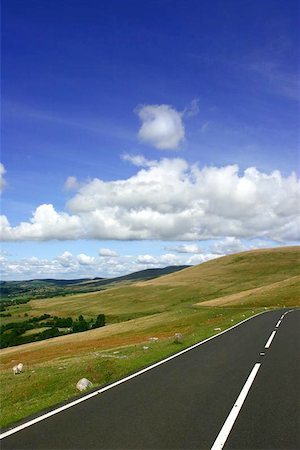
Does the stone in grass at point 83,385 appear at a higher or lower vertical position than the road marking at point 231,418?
lower

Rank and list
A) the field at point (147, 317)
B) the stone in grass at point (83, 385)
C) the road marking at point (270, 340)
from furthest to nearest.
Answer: the road marking at point (270, 340)
the field at point (147, 317)
the stone in grass at point (83, 385)

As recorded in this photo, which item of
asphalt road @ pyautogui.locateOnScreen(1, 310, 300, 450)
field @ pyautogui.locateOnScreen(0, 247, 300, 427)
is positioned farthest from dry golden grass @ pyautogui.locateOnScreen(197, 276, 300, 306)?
asphalt road @ pyautogui.locateOnScreen(1, 310, 300, 450)

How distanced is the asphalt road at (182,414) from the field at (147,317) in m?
1.75

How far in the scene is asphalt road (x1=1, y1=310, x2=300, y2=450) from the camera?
8.67m

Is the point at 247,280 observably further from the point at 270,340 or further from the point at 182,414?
the point at 182,414

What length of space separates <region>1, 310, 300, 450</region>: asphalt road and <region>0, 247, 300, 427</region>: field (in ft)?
5.75

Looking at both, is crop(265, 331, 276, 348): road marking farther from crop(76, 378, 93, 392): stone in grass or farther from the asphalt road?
crop(76, 378, 93, 392): stone in grass

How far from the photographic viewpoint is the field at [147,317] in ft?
57.8

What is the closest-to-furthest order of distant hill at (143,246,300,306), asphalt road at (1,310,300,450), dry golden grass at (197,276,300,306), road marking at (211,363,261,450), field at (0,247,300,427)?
road marking at (211,363,261,450), asphalt road at (1,310,300,450), field at (0,247,300,427), dry golden grass at (197,276,300,306), distant hill at (143,246,300,306)

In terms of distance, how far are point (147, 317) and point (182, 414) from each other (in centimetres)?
6751

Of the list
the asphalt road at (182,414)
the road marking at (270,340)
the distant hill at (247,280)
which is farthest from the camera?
the distant hill at (247,280)

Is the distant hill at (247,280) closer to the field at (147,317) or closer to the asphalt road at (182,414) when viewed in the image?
the field at (147,317)

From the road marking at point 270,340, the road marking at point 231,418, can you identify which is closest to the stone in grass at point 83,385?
the road marking at point 231,418

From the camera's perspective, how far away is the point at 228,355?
20719mm
